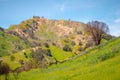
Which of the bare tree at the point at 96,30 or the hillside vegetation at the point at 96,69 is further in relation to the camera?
the bare tree at the point at 96,30

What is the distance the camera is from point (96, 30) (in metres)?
90.9

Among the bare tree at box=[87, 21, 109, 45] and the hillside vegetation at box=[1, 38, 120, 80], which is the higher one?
the bare tree at box=[87, 21, 109, 45]

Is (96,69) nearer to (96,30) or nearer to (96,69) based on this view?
(96,69)

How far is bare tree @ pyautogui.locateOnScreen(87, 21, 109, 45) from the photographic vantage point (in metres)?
88.8

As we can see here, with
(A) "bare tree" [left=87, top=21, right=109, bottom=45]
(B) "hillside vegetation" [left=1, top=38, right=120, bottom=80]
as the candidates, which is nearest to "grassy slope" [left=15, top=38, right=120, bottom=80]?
(B) "hillside vegetation" [left=1, top=38, right=120, bottom=80]

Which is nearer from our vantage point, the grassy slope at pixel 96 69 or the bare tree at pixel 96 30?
the grassy slope at pixel 96 69

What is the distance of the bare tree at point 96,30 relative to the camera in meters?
88.8

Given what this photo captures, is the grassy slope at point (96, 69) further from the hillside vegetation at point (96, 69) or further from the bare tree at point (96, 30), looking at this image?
the bare tree at point (96, 30)

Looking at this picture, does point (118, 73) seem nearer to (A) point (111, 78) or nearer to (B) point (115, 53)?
(A) point (111, 78)

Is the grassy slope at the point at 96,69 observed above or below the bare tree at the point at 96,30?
below

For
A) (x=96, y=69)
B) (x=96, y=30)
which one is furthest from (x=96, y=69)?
(x=96, y=30)

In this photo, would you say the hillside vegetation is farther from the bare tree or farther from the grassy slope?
the bare tree

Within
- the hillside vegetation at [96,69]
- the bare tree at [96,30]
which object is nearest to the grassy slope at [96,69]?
the hillside vegetation at [96,69]

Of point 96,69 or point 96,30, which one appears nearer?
point 96,69
